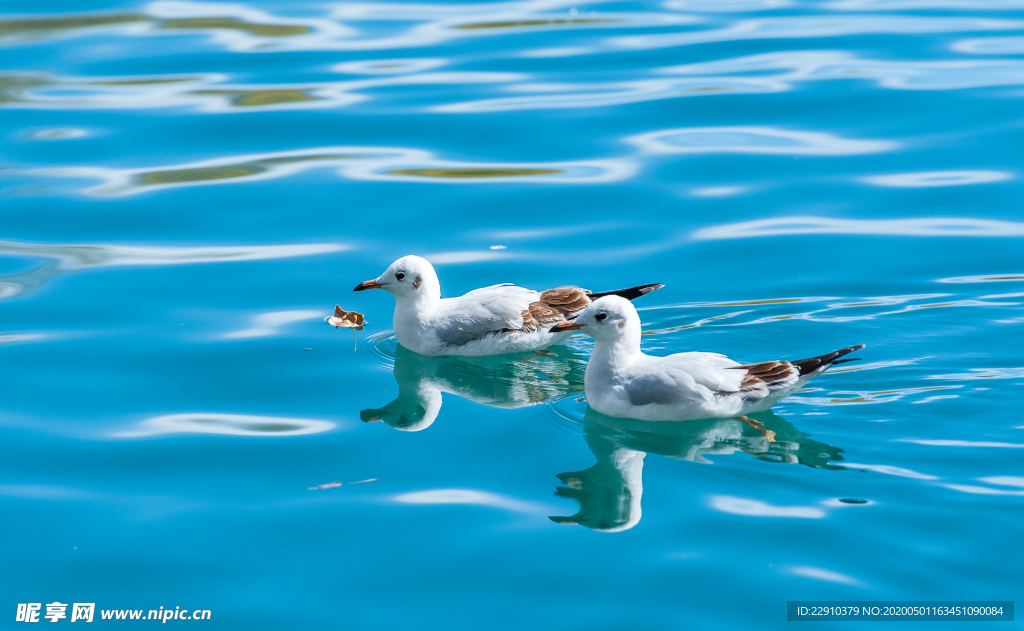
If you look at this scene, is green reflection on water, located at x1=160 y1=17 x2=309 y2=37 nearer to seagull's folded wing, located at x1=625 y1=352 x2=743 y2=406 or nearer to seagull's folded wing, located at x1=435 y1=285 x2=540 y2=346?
seagull's folded wing, located at x1=435 y1=285 x2=540 y2=346

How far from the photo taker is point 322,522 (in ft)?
21.7

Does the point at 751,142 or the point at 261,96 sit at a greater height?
the point at 261,96

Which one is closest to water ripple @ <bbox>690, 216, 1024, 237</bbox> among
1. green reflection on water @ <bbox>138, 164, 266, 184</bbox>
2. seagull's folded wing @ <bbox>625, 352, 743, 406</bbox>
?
seagull's folded wing @ <bbox>625, 352, 743, 406</bbox>

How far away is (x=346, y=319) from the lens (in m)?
9.52

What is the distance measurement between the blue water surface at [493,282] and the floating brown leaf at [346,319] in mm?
120

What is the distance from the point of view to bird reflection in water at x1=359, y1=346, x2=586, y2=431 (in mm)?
8148

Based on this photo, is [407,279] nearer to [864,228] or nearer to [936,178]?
[864,228]

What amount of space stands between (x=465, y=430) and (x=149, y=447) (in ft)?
7.07

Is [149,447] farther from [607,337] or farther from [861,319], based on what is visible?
[861,319]

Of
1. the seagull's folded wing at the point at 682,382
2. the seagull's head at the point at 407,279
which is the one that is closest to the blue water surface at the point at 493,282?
the seagull's folded wing at the point at 682,382

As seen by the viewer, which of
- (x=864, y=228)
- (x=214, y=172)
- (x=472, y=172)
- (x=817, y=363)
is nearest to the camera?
(x=817, y=363)

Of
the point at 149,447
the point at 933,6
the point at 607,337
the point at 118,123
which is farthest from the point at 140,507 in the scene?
the point at 933,6

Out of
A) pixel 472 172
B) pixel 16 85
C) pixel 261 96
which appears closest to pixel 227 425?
pixel 472 172

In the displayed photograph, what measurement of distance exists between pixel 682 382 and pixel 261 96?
976 centimetres
